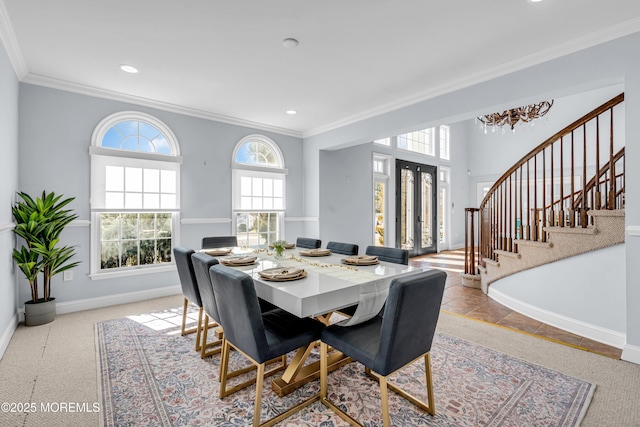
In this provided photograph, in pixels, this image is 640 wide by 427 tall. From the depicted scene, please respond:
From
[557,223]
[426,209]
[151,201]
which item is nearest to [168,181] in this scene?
[151,201]

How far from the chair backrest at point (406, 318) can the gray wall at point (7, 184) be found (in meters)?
3.12

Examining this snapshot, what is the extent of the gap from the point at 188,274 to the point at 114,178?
89.3 inches

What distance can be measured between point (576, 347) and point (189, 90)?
15.7 feet

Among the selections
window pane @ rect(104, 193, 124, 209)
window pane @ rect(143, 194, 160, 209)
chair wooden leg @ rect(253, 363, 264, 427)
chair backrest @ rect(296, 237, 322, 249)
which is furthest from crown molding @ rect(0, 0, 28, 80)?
chair backrest @ rect(296, 237, 322, 249)

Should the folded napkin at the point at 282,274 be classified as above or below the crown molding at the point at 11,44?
below

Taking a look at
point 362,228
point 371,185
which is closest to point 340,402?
point 362,228

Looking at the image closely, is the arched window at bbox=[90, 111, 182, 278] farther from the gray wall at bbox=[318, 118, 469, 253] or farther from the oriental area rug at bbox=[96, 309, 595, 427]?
the gray wall at bbox=[318, 118, 469, 253]

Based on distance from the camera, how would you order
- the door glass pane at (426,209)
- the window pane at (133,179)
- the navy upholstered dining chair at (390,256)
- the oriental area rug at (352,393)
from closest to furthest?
1. the oriental area rug at (352,393)
2. the navy upholstered dining chair at (390,256)
3. the window pane at (133,179)
4. the door glass pane at (426,209)

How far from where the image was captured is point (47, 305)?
3.27 meters

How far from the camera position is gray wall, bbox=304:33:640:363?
2.39 metres

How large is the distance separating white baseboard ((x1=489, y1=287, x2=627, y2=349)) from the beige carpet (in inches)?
14.4

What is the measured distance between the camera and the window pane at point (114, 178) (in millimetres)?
3877

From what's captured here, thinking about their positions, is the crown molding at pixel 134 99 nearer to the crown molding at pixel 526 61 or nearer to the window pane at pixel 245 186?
the window pane at pixel 245 186

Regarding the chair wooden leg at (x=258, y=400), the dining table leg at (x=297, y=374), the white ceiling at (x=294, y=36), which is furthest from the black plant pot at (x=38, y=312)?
the chair wooden leg at (x=258, y=400)
